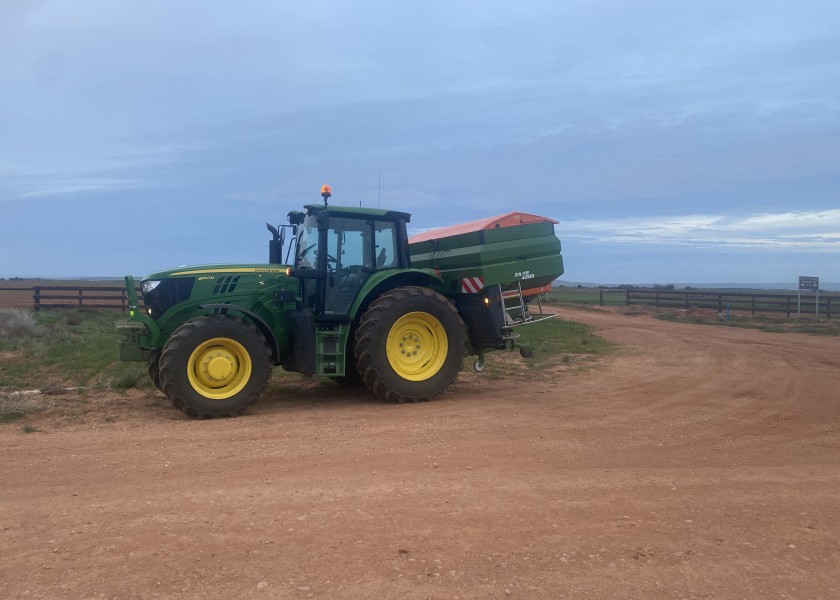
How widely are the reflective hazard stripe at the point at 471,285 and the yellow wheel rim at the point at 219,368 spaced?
330 centimetres

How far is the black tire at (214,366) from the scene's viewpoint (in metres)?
8.28

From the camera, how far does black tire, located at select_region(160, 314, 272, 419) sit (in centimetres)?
828

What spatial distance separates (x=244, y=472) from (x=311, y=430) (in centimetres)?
171

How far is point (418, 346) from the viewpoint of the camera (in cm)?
991

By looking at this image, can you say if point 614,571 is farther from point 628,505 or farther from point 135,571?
point 135,571

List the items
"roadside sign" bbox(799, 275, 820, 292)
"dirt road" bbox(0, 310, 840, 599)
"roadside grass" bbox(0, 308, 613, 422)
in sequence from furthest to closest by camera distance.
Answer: "roadside sign" bbox(799, 275, 820, 292) → "roadside grass" bbox(0, 308, 613, 422) → "dirt road" bbox(0, 310, 840, 599)

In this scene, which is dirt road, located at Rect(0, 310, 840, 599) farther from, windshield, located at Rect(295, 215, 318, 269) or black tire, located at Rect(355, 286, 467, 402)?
windshield, located at Rect(295, 215, 318, 269)

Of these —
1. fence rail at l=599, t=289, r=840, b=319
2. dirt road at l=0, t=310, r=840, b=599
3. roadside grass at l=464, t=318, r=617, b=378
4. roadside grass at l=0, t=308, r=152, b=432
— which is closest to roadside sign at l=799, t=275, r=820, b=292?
fence rail at l=599, t=289, r=840, b=319

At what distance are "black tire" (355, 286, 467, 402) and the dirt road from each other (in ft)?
1.23

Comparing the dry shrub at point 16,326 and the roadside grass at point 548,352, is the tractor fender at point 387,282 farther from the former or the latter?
the dry shrub at point 16,326

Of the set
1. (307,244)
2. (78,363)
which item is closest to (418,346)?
(307,244)

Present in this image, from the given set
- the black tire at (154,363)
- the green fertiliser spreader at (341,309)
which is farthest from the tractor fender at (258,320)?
the black tire at (154,363)

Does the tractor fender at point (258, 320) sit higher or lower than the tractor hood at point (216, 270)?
lower

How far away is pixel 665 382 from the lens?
464 inches
